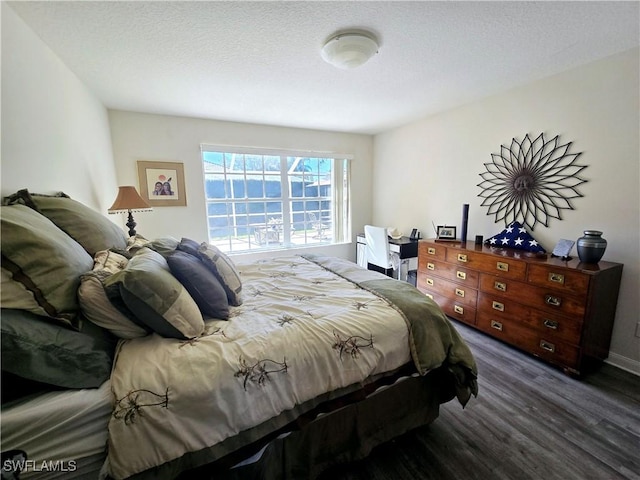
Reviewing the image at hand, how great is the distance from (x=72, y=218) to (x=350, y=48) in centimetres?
181

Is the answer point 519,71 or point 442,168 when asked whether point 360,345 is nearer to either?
point 519,71

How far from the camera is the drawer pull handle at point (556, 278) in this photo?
6.34 ft

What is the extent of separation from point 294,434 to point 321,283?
89 cm

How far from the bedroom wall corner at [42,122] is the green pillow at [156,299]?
0.83 metres

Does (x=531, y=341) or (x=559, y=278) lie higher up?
(x=559, y=278)

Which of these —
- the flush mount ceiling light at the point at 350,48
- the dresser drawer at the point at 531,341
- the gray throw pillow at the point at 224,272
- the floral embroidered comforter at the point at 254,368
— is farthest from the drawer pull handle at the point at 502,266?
the gray throw pillow at the point at 224,272

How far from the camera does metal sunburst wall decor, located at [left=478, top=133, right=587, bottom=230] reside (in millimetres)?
2246

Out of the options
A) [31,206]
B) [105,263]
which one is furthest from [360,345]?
[31,206]

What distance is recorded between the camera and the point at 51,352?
33.5 inches

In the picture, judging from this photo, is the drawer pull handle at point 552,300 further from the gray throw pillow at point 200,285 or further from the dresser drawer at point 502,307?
the gray throw pillow at point 200,285

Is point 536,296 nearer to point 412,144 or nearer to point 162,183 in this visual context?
point 412,144

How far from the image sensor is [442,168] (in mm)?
3273

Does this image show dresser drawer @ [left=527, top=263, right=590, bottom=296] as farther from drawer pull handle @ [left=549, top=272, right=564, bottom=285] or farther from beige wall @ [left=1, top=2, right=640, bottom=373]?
beige wall @ [left=1, top=2, right=640, bottom=373]

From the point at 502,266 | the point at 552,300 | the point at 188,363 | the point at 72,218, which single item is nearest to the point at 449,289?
the point at 502,266
